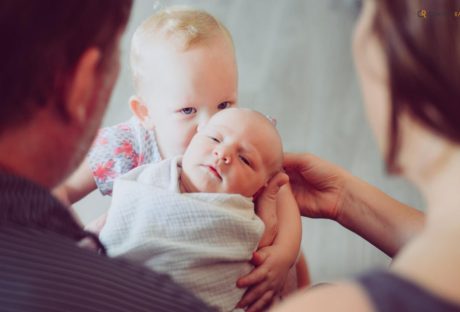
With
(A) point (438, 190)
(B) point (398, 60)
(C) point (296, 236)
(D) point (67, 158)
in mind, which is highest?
(B) point (398, 60)

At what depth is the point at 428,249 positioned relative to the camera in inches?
20.6

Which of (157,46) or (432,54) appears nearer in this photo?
(432,54)

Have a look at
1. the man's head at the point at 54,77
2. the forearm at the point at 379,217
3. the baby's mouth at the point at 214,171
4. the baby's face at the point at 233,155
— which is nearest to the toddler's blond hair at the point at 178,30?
the baby's face at the point at 233,155


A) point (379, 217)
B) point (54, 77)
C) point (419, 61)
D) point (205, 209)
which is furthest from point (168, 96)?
point (419, 61)

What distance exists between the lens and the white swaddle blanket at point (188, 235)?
0.97 m

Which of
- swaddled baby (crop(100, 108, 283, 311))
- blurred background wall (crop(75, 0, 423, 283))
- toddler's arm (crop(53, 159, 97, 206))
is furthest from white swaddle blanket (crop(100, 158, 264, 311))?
blurred background wall (crop(75, 0, 423, 283))

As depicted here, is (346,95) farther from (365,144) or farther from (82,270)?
(82,270)

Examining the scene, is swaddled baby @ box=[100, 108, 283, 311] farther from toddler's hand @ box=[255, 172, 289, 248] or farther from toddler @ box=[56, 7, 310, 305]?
toddler @ box=[56, 7, 310, 305]

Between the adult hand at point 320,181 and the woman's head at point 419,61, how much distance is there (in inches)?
29.7

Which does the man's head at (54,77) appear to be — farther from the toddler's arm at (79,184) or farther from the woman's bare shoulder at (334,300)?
the toddler's arm at (79,184)

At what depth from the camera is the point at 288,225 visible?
1.20m

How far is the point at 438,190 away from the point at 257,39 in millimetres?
2162

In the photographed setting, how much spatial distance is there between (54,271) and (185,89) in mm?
731

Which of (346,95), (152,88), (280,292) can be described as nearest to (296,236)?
(280,292)
